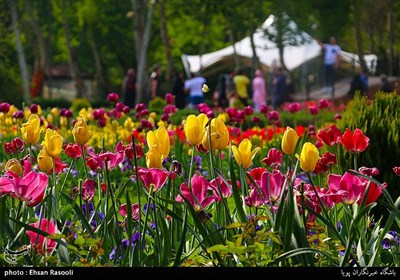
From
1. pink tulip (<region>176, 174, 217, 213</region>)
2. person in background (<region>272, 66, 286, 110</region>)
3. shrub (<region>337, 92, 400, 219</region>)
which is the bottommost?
person in background (<region>272, 66, 286, 110</region>)

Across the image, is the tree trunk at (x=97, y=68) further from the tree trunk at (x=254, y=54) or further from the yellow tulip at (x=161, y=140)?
the yellow tulip at (x=161, y=140)

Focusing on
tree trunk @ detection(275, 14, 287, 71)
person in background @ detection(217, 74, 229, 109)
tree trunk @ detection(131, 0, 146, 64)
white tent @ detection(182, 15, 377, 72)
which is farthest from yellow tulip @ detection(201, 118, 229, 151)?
tree trunk @ detection(275, 14, 287, 71)

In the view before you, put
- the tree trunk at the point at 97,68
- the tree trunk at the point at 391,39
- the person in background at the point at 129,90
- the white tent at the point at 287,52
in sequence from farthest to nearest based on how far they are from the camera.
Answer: the tree trunk at the point at 97,68 < the white tent at the point at 287,52 < the tree trunk at the point at 391,39 < the person in background at the point at 129,90

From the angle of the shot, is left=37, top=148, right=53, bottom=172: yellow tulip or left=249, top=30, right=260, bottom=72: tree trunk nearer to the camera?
left=37, top=148, right=53, bottom=172: yellow tulip

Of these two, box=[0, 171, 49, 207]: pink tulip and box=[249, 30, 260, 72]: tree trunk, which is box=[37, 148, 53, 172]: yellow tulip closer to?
box=[0, 171, 49, 207]: pink tulip

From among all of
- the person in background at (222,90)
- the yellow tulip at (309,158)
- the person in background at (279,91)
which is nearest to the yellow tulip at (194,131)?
the yellow tulip at (309,158)

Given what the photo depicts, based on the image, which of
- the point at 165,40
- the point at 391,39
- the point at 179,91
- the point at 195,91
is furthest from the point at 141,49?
the point at 195,91

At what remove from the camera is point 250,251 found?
432cm

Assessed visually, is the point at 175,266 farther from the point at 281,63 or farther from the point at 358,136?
the point at 281,63

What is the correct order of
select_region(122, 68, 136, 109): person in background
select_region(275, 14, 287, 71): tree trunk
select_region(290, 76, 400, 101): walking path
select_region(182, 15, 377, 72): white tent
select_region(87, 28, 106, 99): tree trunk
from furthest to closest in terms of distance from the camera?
select_region(87, 28, 106, 99): tree trunk
select_region(182, 15, 377, 72): white tent
select_region(275, 14, 287, 71): tree trunk
select_region(290, 76, 400, 101): walking path
select_region(122, 68, 136, 109): person in background

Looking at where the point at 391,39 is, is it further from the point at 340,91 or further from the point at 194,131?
the point at 194,131

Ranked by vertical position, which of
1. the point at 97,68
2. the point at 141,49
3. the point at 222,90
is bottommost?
the point at 222,90

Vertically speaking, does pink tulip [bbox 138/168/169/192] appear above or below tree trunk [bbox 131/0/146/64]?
below

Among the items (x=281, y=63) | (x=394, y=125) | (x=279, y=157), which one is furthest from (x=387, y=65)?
(x=279, y=157)
